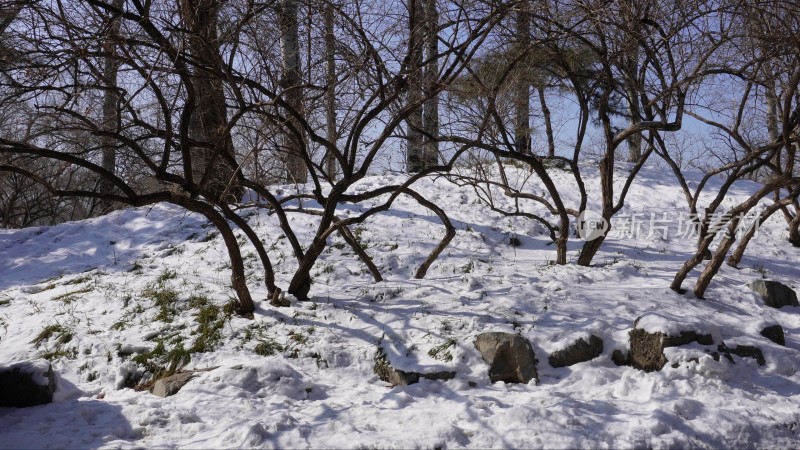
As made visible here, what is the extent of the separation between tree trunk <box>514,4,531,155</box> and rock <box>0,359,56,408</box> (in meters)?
4.76

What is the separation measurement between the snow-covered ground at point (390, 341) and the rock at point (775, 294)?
14 centimetres

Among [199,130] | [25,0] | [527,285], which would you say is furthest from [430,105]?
[25,0]

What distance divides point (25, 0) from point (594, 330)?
489 cm

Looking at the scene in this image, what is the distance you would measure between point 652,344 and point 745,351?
2.68 ft

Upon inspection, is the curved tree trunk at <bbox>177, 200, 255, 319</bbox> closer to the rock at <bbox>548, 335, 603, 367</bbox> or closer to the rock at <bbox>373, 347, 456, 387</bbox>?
the rock at <bbox>373, 347, 456, 387</bbox>

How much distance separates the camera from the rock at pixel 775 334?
5.12 meters

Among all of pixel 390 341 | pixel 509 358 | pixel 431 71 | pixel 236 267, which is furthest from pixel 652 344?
pixel 236 267

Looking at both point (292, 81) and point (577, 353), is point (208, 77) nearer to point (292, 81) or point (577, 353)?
point (292, 81)

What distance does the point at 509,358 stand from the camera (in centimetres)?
465

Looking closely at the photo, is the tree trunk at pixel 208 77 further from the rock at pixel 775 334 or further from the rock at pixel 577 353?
the rock at pixel 775 334

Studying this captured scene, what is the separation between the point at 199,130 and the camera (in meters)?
7.63

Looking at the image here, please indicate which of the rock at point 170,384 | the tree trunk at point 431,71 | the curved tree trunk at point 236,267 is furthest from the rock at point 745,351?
the rock at point 170,384

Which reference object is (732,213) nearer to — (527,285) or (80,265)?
(527,285)

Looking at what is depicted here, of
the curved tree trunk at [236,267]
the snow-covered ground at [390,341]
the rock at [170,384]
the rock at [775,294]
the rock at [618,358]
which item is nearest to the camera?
the snow-covered ground at [390,341]
